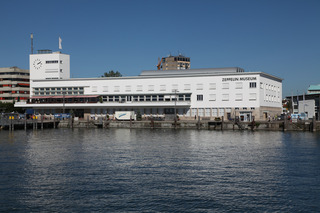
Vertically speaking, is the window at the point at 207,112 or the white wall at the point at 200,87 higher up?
the white wall at the point at 200,87

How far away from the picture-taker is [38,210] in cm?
2294

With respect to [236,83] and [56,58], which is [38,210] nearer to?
[236,83]

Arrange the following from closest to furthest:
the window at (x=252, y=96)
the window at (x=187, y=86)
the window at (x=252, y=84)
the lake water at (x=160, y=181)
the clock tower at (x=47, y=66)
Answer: the lake water at (x=160, y=181) → the window at (x=252, y=96) → the window at (x=252, y=84) → the window at (x=187, y=86) → the clock tower at (x=47, y=66)

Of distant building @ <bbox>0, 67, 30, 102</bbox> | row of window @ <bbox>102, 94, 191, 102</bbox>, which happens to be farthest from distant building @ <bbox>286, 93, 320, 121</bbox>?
distant building @ <bbox>0, 67, 30, 102</bbox>

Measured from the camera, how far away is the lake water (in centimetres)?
2384

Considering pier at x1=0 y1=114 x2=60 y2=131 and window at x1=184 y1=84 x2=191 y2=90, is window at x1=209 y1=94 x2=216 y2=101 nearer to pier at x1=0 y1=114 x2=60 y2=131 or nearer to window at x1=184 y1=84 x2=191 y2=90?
window at x1=184 y1=84 x2=191 y2=90

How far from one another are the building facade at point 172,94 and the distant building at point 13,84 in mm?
46680

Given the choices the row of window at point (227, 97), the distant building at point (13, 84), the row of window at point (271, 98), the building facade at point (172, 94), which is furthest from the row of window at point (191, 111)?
the distant building at point (13, 84)

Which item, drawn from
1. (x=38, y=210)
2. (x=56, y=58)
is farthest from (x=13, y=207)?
(x=56, y=58)

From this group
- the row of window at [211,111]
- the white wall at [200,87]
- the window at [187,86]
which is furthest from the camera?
the window at [187,86]

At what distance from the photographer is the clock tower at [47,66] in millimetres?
131250

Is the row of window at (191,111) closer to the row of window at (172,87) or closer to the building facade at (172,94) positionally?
the building facade at (172,94)

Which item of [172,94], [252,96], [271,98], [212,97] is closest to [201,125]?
[212,97]

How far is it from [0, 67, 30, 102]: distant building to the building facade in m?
46.7
